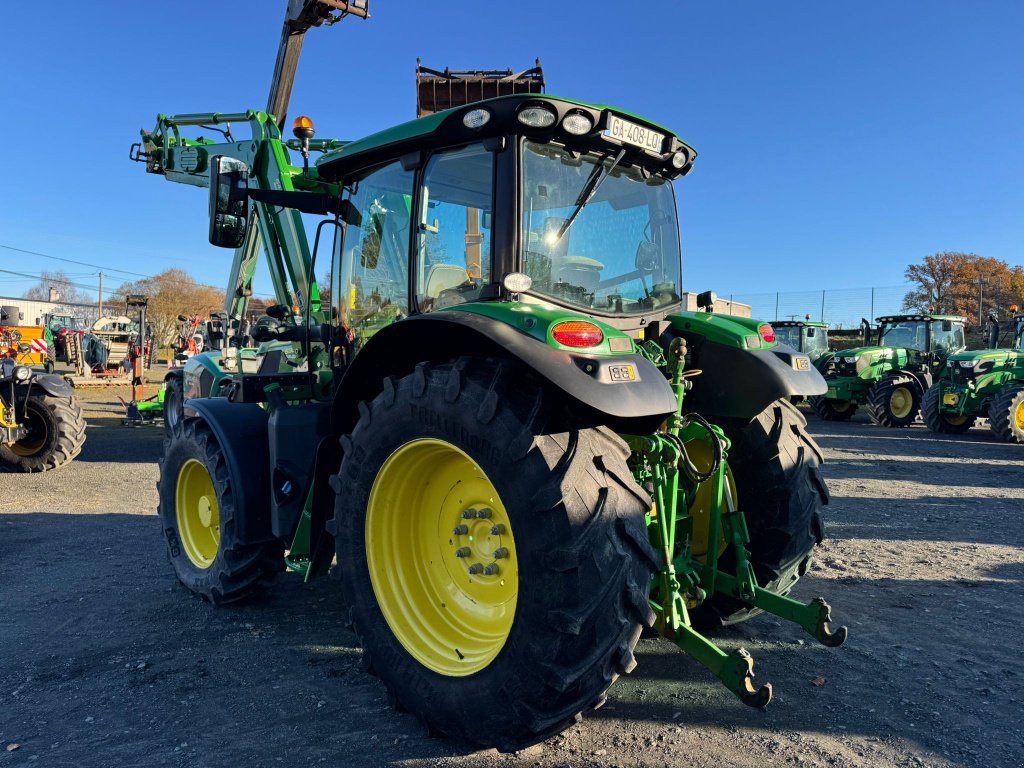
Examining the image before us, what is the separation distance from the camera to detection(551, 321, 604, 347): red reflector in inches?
96.7

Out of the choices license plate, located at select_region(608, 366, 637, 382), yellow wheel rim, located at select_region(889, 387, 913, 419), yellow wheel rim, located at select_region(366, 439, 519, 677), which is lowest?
yellow wheel rim, located at select_region(366, 439, 519, 677)

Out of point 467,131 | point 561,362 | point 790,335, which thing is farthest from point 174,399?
point 790,335

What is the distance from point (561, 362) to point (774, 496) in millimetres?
1623

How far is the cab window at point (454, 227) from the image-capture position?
3.00 metres

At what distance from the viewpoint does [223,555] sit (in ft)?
12.5

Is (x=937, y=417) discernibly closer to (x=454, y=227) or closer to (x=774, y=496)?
(x=774, y=496)

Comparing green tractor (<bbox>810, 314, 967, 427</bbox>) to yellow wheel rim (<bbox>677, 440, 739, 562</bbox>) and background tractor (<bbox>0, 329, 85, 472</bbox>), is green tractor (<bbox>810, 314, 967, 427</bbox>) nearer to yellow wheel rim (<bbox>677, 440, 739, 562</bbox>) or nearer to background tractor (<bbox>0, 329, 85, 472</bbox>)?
yellow wheel rim (<bbox>677, 440, 739, 562</bbox>)

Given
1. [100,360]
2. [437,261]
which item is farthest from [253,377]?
[100,360]

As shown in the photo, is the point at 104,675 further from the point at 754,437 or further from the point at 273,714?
the point at 754,437

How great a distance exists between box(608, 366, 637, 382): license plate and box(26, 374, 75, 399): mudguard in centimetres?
895

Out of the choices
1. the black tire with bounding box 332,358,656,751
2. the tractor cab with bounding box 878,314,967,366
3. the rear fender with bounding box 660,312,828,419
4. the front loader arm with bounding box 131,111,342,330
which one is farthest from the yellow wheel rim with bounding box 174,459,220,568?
the tractor cab with bounding box 878,314,967,366

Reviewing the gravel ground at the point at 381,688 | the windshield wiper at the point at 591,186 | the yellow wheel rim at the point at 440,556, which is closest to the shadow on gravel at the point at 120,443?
the gravel ground at the point at 381,688

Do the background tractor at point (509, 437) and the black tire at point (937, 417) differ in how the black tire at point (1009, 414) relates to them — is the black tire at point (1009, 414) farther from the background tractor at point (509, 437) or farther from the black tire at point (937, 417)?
the background tractor at point (509, 437)

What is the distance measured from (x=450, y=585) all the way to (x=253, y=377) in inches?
70.3
